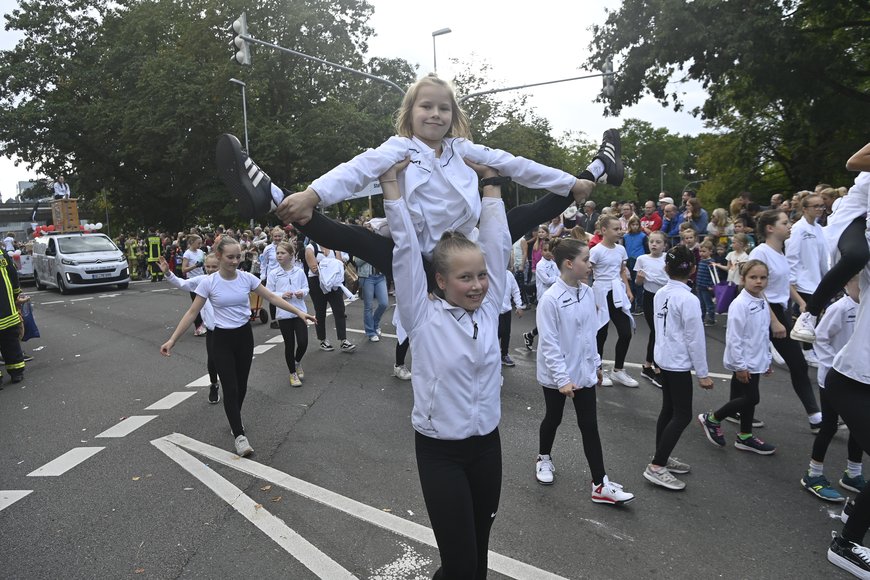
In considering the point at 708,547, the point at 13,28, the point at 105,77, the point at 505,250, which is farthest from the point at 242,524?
the point at 13,28

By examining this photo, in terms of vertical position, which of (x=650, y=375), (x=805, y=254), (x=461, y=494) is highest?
(x=805, y=254)

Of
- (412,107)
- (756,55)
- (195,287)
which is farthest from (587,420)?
(756,55)

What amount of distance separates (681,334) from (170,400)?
5.93m

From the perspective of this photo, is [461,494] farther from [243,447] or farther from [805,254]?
[805,254]

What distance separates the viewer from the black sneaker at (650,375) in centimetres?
736

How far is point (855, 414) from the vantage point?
10.3 ft

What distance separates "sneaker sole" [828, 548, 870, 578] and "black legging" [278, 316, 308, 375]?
20.1 feet

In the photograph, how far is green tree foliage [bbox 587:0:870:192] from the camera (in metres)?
17.2

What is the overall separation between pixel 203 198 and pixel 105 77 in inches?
438

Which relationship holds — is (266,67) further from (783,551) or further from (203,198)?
(783,551)

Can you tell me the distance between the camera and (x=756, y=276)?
5.08 meters

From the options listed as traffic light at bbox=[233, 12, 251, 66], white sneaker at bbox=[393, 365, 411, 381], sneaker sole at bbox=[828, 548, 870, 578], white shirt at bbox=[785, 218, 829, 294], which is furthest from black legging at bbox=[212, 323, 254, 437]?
traffic light at bbox=[233, 12, 251, 66]

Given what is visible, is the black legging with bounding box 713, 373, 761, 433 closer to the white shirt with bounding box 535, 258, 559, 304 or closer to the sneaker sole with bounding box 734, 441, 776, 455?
the sneaker sole with bounding box 734, 441, 776, 455

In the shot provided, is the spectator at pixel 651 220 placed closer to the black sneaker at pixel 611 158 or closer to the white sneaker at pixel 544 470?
the white sneaker at pixel 544 470
